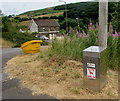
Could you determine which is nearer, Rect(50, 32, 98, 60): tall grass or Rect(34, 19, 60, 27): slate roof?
Rect(50, 32, 98, 60): tall grass

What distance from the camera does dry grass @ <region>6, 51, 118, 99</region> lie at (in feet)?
10.1

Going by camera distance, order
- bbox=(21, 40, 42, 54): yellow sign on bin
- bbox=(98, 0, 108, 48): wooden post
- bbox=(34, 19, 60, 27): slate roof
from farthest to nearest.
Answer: bbox=(34, 19, 60, 27): slate roof, bbox=(21, 40, 42, 54): yellow sign on bin, bbox=(98, 0, 108, 48): wooden post

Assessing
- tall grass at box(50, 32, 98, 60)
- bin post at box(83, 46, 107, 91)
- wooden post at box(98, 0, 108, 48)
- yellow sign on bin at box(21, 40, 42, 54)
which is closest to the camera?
bin post at box(83, 46, 107, 91)

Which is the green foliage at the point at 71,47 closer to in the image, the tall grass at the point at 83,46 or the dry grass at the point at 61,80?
the tall grass at the point at 83,46

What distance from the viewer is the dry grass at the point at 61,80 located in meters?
3.06

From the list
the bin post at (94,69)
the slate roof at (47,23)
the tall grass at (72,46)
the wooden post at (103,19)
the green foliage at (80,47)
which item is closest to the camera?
the bin post at (94,69)

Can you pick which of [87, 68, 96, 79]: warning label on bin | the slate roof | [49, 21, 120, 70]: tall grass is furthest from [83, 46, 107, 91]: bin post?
the slate roof

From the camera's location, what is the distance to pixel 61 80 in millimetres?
3789

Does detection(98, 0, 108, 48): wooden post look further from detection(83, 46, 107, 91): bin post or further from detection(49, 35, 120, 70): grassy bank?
detection(49, 35, 120, 70): grassy bank

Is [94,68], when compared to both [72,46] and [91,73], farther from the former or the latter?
[72,46]

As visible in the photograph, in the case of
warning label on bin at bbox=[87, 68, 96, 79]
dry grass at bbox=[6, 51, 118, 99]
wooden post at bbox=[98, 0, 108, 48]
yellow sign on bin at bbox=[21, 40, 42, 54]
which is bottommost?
dry grass at bbox=[6, 51, 118, 99]

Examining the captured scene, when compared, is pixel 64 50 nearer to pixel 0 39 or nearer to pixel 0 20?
pixel 0 39

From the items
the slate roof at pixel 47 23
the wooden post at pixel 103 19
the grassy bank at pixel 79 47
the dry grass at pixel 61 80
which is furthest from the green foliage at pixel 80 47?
the slate roof at pixel 47 23

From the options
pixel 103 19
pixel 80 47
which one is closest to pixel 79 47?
pixel 80 47
